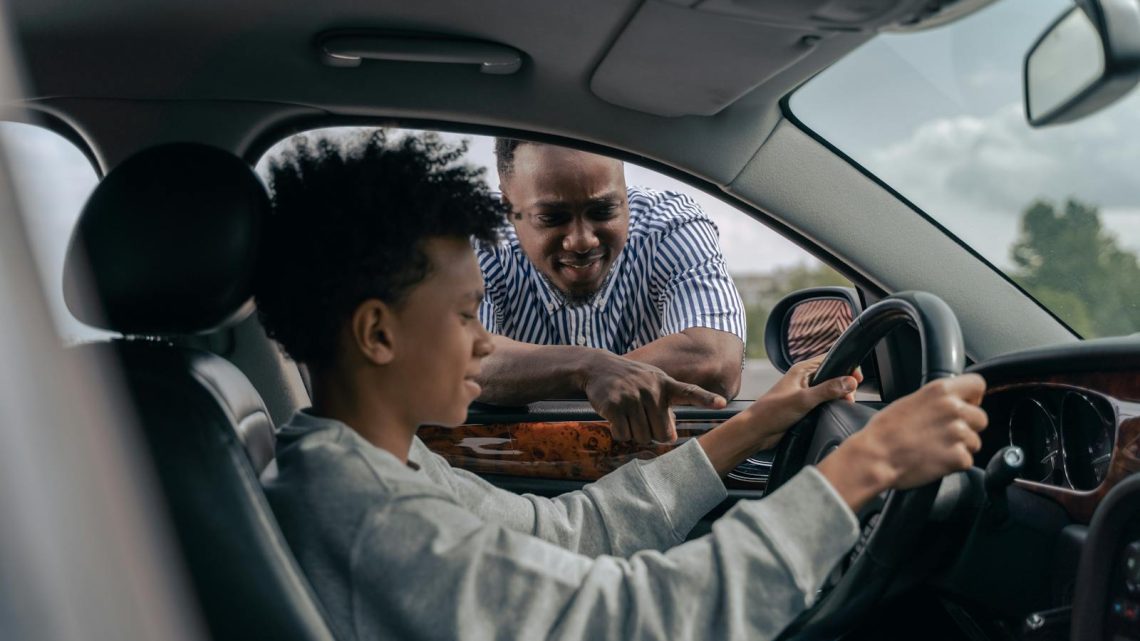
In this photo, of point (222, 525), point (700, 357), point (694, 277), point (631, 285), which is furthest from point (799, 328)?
point (222, 525)

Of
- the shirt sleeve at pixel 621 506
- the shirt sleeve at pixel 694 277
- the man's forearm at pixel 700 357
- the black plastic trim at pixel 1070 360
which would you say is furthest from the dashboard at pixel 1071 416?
the shirt sleeve at pixel 694 277

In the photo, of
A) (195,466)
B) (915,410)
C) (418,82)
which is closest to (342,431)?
(195,466)

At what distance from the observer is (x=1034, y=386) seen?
152cm

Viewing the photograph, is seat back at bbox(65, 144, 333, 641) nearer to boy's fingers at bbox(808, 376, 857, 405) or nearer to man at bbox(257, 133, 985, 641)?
man at bbox(257, 133, 985, 641)

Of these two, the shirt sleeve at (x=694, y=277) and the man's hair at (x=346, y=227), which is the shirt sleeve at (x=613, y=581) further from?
the shirt sleeve at (x=694, y=277)

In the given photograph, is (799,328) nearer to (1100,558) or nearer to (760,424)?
(760,424)

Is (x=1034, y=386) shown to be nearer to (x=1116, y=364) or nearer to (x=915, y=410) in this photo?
(x=1116, y=364)

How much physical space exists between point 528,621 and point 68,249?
0.71m

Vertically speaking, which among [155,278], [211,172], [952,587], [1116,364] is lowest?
[952,587]

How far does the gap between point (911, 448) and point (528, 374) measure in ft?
4.21

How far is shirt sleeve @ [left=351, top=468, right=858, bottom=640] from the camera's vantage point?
1112 millimetres

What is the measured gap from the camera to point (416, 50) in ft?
6.52

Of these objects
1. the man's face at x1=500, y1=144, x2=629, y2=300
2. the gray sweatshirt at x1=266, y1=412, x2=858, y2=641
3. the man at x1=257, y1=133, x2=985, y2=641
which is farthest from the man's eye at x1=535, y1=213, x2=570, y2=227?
the gray sweatshirt at x1=266, y1=412, x2=858, y2=641

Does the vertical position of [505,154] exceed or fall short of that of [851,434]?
it exceeds it
